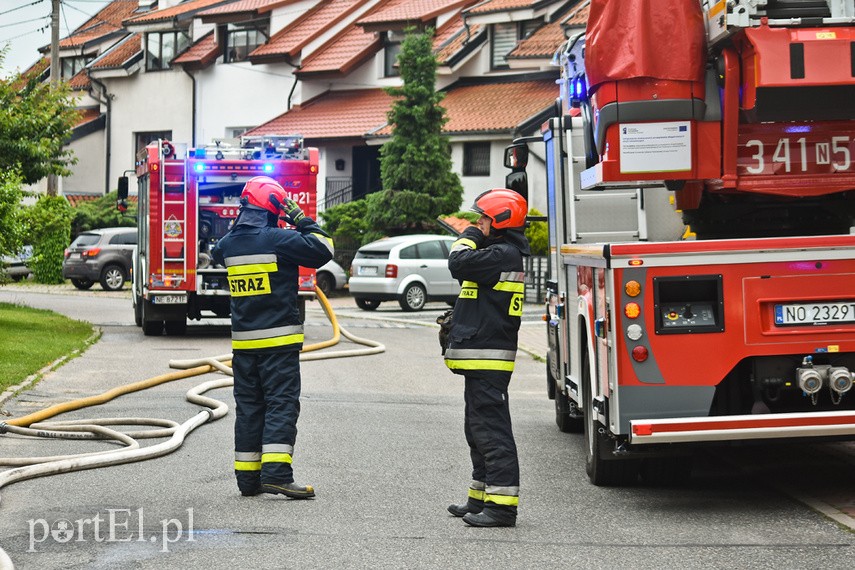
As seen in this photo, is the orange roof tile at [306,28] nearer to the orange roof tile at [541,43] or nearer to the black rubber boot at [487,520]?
the orange roof tile at [541,43]

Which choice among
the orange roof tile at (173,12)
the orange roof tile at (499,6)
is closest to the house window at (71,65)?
the orange roof tile at (173,12)

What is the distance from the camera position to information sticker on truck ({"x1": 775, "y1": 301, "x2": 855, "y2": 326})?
306 inches

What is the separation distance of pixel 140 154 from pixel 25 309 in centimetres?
489

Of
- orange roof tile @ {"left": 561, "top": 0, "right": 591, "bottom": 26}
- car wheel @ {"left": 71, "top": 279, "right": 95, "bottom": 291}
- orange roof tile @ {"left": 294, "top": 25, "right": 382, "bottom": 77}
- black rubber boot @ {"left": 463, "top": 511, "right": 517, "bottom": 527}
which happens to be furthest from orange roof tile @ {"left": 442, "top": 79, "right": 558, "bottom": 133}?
black rubber boot @ {"left": 463, "top": 511, "right": 517, "bottom": 527}

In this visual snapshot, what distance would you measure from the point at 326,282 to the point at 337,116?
12.0 meters

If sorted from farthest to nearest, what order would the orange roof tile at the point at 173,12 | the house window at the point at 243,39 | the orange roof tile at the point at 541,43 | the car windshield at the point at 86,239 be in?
the orange roof tile at the point at 173,12 → the house window at the point at 243,39 → the orange roof tile at the point at 541,43 → the car windshield at the point at 86,239

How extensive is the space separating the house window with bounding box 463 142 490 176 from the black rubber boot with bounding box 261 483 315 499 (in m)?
32.9

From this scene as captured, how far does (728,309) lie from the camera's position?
7746 mm

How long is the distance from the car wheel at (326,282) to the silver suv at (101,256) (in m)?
5.16

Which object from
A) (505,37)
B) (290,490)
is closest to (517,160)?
(290,490)

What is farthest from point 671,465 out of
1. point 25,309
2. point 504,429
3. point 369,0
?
point 369,0

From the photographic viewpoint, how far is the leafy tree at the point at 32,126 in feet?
75.2

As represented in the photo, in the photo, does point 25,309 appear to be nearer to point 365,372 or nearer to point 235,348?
point 365,372

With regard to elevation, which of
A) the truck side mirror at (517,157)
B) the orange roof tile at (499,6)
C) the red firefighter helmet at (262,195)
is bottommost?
the red firefighter helmet at (262,195)
